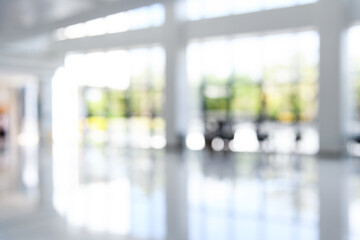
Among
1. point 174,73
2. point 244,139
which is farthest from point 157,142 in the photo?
point 244,139

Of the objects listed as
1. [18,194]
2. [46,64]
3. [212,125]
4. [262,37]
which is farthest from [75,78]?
[18,194]

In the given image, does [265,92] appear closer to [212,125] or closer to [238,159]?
[212,125]

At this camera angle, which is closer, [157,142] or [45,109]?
[157,142]

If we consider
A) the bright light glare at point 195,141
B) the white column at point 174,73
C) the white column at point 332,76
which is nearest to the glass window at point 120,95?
the white column at point 174,73

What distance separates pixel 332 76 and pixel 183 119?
588 centimetres

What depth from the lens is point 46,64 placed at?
A: 17562mm

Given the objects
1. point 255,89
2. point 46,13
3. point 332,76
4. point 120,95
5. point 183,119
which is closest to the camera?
point 46,13

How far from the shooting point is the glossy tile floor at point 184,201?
14.5 feet

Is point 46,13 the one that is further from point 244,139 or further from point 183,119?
point 244,139

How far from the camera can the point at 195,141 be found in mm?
14898

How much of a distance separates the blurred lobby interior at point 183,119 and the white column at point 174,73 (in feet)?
0.17

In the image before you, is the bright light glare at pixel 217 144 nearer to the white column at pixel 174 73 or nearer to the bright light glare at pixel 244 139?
the bright light glare at pixel 244 139

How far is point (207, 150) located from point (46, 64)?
9.14m

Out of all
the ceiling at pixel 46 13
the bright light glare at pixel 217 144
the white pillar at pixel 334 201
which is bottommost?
the white pillar at pixel 334 201
